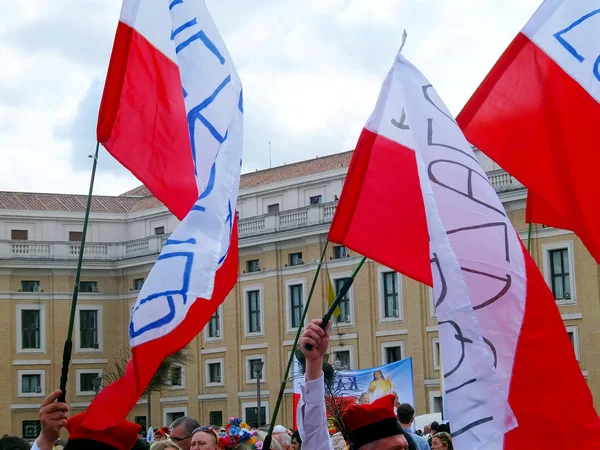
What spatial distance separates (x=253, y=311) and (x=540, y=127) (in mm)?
38749

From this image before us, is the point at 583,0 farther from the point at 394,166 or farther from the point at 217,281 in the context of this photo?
the point at 217,281

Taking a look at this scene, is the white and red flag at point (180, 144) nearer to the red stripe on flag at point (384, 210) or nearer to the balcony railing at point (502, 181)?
the red stripe on flag at point (384, 210)

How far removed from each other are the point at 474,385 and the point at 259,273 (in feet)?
130

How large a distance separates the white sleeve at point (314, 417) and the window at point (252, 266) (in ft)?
130

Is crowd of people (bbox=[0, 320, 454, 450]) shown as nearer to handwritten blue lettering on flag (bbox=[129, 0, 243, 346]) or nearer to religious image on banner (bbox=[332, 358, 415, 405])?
handwritten blue lettering on flag (bbox=[129, 0, 243, 346])

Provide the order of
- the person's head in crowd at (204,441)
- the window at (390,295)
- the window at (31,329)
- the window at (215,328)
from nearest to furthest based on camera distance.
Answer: the person's head in crowd at (204,441) < the window at (390,295) < the window at (215,328) < the window at (31,329)

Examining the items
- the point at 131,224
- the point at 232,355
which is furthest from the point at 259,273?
the point at 131,224

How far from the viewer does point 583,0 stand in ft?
21.3

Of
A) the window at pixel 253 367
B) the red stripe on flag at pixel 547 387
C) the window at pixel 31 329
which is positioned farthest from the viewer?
the window at pixel 31 329

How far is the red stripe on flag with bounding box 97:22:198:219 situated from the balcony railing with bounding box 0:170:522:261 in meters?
34.8

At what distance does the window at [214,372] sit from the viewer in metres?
45.1

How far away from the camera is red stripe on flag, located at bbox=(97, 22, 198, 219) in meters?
6.68

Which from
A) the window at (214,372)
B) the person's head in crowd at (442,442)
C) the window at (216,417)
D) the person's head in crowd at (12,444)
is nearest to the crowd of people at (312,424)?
the person's head in crowd at (12,444)

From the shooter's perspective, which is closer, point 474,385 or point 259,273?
point 474,385
